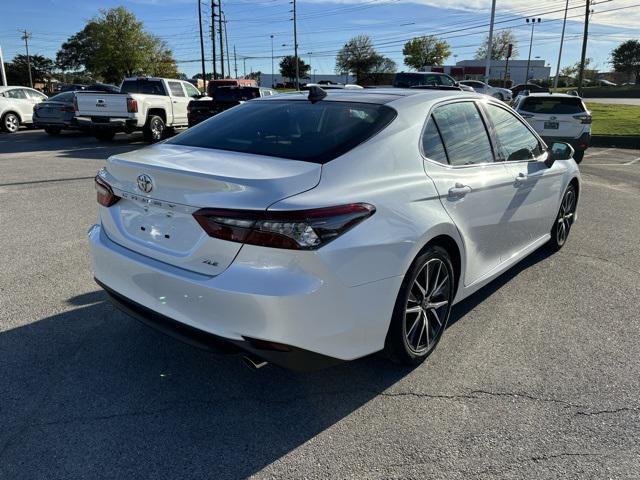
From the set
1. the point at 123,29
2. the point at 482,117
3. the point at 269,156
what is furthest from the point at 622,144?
the point at 123,29

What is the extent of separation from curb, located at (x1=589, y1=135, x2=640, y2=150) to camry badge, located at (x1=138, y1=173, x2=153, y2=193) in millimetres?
19091

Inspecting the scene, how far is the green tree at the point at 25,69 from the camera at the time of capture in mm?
82375

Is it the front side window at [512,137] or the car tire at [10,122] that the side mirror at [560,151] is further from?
the car tire at [10,122]

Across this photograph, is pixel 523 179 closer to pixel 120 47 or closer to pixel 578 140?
pixel 578 140

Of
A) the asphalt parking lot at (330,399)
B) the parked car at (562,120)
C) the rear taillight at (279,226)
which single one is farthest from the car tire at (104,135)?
the rear taillight at (279,226)

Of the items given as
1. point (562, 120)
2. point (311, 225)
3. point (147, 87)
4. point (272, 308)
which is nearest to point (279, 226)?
point (311, 225)

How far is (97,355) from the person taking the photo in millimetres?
3379

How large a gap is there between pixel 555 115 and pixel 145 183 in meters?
12.4

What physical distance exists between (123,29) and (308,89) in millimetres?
60615

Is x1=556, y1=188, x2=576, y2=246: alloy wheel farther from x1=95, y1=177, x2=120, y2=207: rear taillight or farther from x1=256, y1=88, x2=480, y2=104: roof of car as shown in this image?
x1=95, y1=177, x2=120, y2=207: rear taillight

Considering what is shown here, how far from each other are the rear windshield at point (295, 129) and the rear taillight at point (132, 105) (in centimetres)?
1198

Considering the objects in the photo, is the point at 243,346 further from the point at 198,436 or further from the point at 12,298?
the point at 12,298

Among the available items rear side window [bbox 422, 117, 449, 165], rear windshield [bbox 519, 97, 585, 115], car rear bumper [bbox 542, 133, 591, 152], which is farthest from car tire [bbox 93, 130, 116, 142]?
rear side window [bbox 422, 117, 449, 165]

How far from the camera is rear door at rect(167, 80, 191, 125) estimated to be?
16734mm
